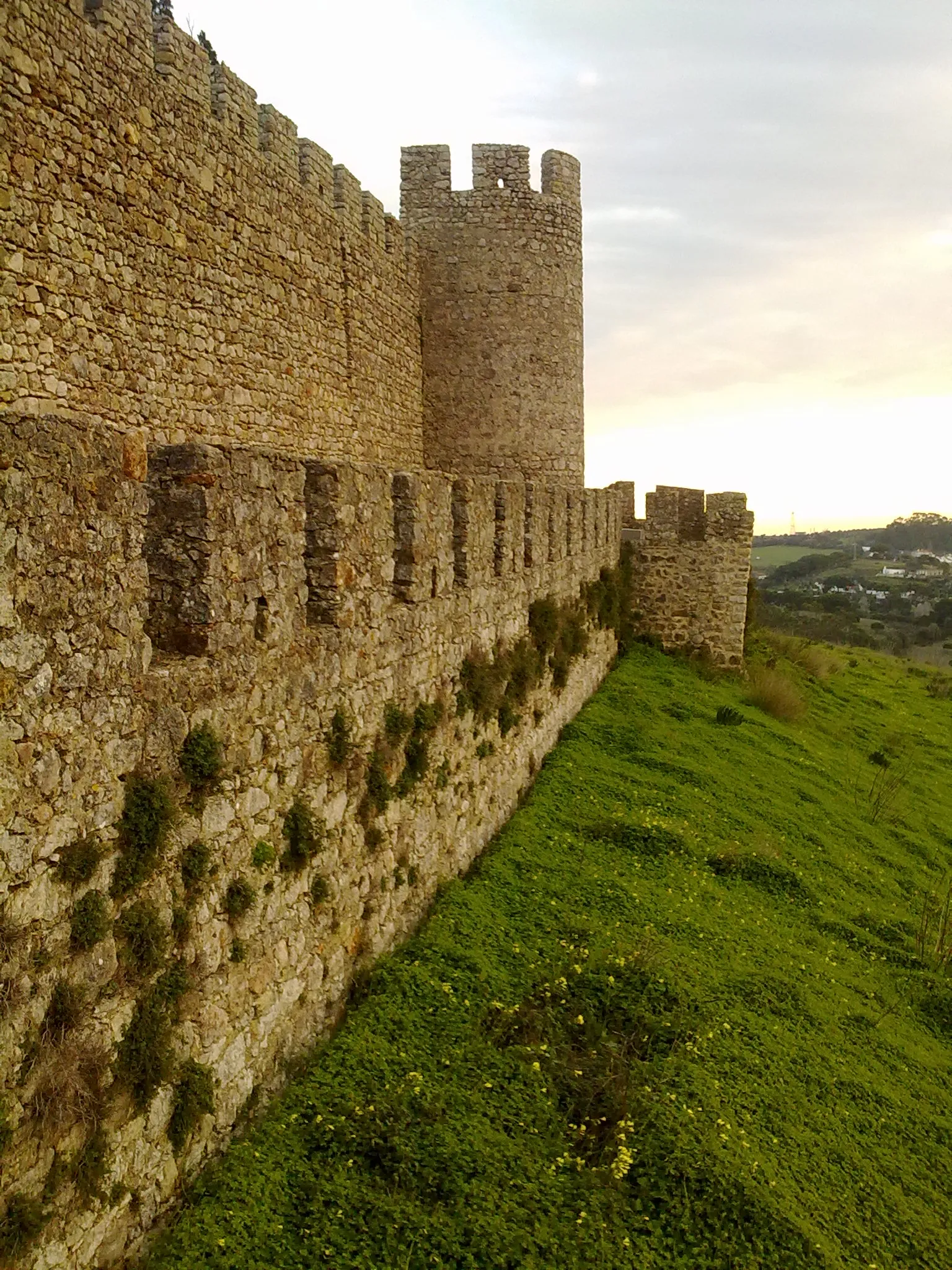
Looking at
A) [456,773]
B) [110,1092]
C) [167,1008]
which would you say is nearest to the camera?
[110,1092]

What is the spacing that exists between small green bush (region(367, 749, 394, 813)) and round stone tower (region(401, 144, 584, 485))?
9.65m

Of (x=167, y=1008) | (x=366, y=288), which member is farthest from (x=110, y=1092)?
(x=366, y=288)

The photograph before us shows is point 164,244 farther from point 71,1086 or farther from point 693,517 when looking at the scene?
point 693,517

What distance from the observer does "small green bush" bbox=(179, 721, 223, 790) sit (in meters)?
3.90

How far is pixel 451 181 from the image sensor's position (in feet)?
47.5

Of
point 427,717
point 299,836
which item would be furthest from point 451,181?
point 299,836

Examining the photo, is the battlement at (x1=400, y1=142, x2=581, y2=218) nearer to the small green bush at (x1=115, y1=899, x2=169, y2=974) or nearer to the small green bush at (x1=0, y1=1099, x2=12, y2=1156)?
the small green bush at (x1=115, y1=899, x2=169, y2=974)

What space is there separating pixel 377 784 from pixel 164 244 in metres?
4.79

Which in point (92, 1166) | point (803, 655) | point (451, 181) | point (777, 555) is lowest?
point (777, 555)

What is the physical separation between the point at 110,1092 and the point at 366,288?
10.7 m

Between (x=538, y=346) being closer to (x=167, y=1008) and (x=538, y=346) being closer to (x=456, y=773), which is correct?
(x=456, y=773)

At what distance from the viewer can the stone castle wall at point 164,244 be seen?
20.2 feet

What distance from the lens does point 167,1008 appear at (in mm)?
3717

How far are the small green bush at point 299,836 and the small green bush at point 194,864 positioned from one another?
2.32 feet
